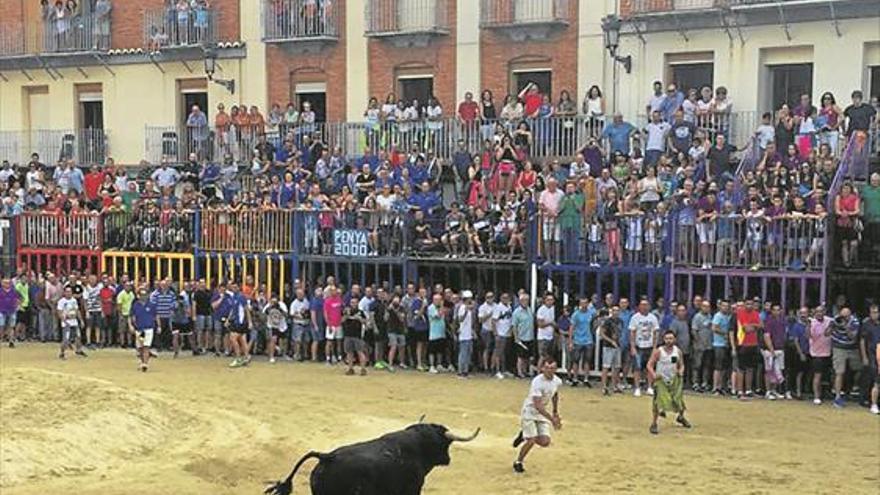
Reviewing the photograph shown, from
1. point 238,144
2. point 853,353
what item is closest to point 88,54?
point 238,144

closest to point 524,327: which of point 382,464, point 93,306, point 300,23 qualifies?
point 93,306

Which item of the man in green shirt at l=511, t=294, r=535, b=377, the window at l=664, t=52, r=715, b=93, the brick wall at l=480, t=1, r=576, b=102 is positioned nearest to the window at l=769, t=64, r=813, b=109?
the window at l=664, t=52, r=715, b=93

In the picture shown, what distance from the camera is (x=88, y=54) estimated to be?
38.9 metres

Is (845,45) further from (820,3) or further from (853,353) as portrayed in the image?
(853,353)

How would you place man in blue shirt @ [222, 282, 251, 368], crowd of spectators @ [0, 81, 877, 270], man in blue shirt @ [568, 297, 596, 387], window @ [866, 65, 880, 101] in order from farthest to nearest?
man in blue shirt @ [222, 282, 251, 368]
window @ [866, 65, 880, 101]
man in blue shirt @ [568, 297, 596, 387]
crowd of spectators @ [0, 81, 877, 270]

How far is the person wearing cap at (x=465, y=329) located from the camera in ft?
85.4

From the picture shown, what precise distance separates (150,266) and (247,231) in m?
3.30

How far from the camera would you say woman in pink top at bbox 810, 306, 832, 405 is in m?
22.6

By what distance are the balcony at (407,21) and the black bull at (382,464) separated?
69.1 ft

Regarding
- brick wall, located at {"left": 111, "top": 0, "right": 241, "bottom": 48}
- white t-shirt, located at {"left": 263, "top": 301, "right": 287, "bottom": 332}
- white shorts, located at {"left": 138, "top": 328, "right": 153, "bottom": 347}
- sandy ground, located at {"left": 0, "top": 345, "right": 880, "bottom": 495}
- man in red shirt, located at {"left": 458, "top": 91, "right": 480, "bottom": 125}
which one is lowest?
sandy ground, located at {"left": 0, "top": 345, "right": 880, "bottom": 495}

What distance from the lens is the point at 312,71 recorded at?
1410 inches

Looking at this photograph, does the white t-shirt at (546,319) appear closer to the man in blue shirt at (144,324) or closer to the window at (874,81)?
the man in blue shirt at (144,324)

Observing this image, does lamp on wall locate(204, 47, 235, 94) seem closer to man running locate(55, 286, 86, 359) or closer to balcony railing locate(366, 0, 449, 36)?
balcony railing locate(366, 0, 449, 36)

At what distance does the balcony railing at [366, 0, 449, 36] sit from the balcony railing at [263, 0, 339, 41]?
4.27 ft
